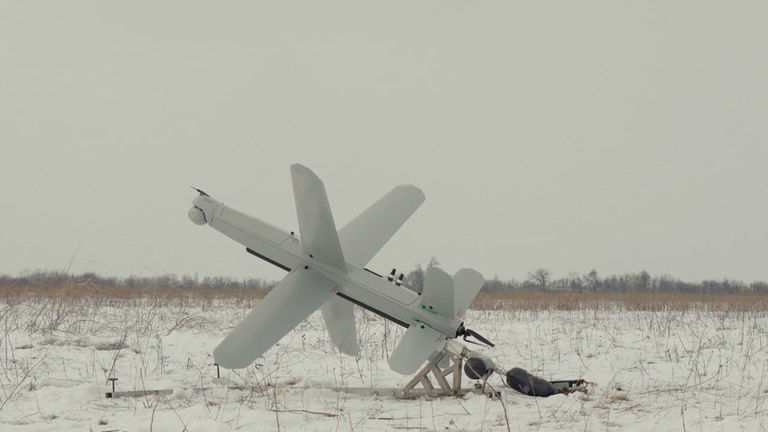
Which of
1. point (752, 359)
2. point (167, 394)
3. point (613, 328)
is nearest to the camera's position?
point (167, 394)

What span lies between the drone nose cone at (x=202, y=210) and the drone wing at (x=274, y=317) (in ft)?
4.73

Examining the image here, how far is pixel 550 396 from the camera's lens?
21.1 ft

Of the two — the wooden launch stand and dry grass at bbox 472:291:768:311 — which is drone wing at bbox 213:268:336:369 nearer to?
the wooden launch stand

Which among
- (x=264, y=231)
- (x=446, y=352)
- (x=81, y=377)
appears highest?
(x=264, y=231)

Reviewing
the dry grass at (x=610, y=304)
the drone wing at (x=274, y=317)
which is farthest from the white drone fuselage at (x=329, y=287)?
the dry grass at (x=610, y=304)

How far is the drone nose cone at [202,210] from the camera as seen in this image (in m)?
7.62

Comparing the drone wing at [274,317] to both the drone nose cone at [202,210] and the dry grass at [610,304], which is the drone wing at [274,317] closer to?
the drone nose cone at [202,210]

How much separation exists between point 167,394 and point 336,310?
2405 mm

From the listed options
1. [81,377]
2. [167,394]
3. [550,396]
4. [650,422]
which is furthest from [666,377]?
[81,377]

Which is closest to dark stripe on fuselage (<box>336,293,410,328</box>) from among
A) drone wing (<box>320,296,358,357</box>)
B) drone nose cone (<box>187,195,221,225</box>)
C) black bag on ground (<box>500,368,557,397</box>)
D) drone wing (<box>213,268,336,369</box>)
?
drone wing (<box>213,268,336,369</box>)

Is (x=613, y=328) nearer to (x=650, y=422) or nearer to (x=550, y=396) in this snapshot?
(x=550, y=396)

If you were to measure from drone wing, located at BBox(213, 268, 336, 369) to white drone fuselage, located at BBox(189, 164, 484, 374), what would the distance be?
0.03 ft

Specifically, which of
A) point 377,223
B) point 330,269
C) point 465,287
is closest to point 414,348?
point 465,287

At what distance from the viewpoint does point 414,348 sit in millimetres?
6383
